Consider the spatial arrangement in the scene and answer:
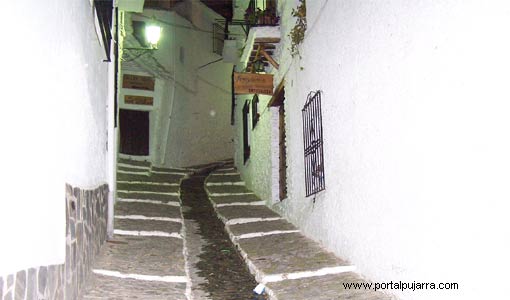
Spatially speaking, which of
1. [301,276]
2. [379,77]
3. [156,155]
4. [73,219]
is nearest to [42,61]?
[73,219]

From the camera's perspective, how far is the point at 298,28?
25.9 feet

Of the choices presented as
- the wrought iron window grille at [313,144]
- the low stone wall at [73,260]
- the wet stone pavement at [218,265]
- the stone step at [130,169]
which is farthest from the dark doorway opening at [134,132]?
the low stone wall at [73,260]

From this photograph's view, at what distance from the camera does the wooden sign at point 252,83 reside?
9.29 metres

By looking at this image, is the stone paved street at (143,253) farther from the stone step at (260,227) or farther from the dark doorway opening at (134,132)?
the dark doorway opening at (134,132)

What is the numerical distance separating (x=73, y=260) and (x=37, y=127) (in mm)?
1578

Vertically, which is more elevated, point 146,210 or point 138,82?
point 138,82

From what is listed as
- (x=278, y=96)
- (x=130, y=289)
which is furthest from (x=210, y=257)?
(x=278, y=96)

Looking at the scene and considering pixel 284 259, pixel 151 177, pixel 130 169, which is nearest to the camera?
pixel 284 259

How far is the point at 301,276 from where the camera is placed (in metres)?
5.24

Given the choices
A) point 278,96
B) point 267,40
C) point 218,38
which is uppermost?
point 218,38

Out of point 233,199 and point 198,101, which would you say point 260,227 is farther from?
point 198,101

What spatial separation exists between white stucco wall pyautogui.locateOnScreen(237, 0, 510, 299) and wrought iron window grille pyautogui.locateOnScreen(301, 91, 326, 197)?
0.29 meters

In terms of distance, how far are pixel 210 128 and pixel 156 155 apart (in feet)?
13.6

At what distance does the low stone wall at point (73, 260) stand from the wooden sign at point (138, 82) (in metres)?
11.2
